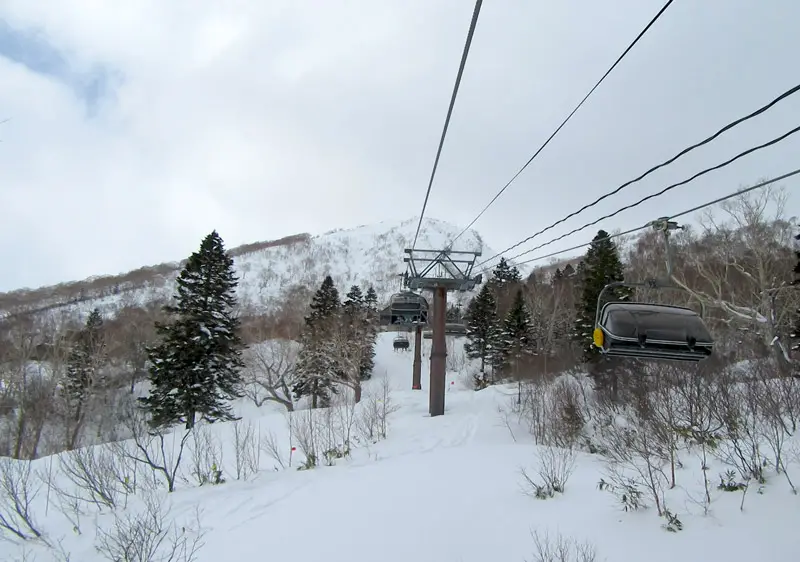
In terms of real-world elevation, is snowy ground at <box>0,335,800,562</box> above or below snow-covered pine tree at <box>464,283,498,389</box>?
below

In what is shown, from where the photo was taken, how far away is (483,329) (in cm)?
4962

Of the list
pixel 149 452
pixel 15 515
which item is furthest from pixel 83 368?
pixel 15 515

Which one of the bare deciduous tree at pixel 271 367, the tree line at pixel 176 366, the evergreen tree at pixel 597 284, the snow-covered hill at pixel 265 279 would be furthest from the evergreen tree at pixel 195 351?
the snow-covered hill at pixel 265 279

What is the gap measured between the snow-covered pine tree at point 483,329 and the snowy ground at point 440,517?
32.8 metres

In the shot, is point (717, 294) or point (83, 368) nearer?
point (717, 294)

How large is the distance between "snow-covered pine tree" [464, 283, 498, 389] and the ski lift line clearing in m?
40.8

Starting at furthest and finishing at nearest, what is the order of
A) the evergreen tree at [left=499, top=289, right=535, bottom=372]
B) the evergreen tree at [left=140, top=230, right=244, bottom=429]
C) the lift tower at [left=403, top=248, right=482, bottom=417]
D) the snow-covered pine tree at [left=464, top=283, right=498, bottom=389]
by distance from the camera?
the snow-covered pine tree at [left=464, top=283, right=498, bottom=389]
the evergreen tree at [left=499, top=289, right=535, bottom=372]
the evergreen tree at [left=140, top=230, right=244, bottom=429]
the lift tower at [left=403, top=248, right=482, bottom=417]

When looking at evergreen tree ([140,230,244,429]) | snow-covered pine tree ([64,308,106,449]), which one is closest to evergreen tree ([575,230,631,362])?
evergreen tree ([140,230,244,429])

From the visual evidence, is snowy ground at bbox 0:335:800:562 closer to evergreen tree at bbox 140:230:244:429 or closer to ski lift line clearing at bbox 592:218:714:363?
ski lift line clearing at bbox 592:218:714:363

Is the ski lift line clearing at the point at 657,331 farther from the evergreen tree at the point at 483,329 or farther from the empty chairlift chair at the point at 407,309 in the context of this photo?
the evergreen tree at the point at 483,329

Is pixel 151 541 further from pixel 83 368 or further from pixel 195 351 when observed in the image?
pixel 83 368

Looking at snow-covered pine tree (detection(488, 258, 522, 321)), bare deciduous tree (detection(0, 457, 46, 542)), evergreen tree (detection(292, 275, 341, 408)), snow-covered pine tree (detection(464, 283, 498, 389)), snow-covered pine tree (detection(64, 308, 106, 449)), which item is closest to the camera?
bare deciduous tree (detection(0, 457, 46, 542))

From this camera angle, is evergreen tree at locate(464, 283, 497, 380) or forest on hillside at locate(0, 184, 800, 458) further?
evergreen tree at locate(464, 283, 497, 380)

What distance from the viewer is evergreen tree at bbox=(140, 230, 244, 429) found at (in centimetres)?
2642
